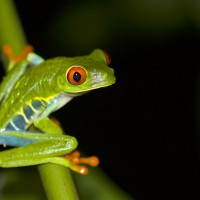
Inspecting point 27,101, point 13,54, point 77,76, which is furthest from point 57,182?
point 13,54

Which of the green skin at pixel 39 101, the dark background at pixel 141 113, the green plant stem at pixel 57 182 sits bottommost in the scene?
the dark background at pixel 141 113

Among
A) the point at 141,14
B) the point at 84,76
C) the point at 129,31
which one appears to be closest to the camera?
the point at 84,76

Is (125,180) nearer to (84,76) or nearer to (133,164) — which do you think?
(133,164)

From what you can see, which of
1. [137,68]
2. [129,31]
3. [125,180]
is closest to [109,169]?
[125,180]

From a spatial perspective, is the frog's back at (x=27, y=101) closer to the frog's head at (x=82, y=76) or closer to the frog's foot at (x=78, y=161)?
the frog's head at (x=82, y=76)

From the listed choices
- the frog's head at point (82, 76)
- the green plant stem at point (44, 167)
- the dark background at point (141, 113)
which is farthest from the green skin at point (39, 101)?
the dark background at point (141, 113)

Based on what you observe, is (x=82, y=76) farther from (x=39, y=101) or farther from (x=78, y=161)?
(x=78, y=161)
